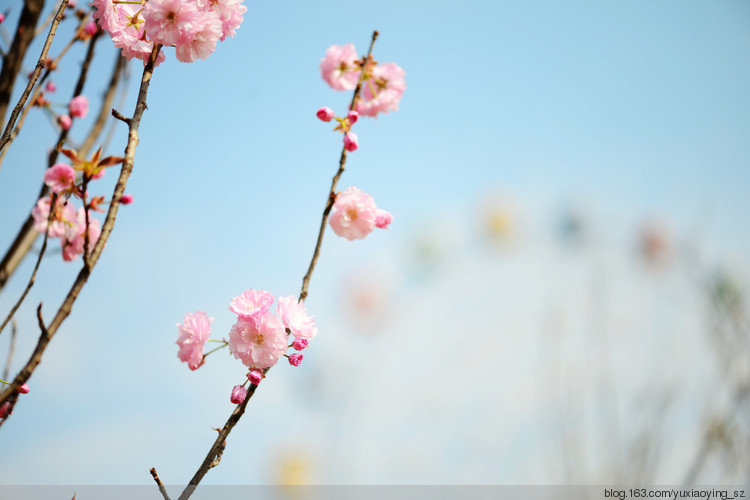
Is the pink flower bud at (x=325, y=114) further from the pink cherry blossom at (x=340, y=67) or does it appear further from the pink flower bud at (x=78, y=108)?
the pink flower bud at (x=78, y=108)

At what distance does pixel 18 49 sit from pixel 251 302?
51.0 inches

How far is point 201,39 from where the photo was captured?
1.12 m

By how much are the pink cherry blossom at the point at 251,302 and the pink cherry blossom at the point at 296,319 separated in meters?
0.03

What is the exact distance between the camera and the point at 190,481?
2.83 ft

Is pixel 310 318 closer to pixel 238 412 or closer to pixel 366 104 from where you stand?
pixel 238 412

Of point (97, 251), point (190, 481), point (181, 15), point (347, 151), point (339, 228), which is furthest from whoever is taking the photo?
point (339, 228)

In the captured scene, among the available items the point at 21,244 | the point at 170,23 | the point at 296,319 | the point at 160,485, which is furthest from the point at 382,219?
the point at 21,244

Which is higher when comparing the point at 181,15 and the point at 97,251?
the point at 181,15

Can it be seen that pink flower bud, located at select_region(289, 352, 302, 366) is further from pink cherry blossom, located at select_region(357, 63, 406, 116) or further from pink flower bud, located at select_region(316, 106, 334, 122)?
pink cherry blossom, located at select_region(357, 63, 406, 116)

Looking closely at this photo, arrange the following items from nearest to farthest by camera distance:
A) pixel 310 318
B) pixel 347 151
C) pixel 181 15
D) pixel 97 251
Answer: pixel 97 251, pixel 181 15, pixel 310 318, pixel 347 151

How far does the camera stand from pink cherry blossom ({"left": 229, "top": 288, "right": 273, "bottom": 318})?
113 cm

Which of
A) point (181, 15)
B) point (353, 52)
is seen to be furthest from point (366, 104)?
point (181, 15)

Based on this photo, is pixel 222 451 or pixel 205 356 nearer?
pixel 222 451

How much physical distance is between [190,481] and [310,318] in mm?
405
